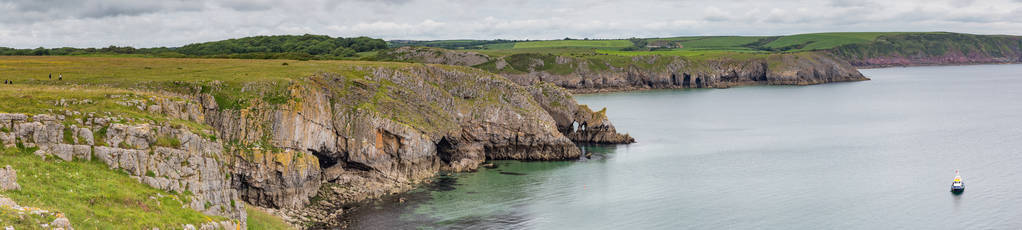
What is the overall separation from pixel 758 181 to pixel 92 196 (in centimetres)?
5117

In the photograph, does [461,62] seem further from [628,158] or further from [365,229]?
[365,229]

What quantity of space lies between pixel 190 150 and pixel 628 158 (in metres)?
48.3

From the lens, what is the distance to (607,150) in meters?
79.3

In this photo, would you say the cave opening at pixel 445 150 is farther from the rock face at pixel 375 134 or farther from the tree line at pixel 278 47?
the tree line at pixel 278 47

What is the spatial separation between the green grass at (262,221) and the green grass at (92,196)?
654 cm

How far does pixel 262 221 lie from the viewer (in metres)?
40.8

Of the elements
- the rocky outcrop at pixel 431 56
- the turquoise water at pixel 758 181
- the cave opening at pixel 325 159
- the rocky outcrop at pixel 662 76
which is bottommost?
the turquoise water at pixel 758 181

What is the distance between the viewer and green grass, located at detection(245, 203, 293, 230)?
38.9m

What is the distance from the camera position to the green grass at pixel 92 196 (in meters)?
26.1

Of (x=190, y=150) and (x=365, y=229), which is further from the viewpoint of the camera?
(x=365, y=229)

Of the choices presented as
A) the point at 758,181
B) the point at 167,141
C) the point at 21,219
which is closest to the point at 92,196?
the point at 21,219

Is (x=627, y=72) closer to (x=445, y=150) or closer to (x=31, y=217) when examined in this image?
(x=445, y=150)

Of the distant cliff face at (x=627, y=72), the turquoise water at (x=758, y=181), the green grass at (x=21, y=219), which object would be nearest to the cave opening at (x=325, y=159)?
the turquoise water at (x=758, y=181)

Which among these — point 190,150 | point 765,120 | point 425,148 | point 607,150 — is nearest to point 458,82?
point 425,148
